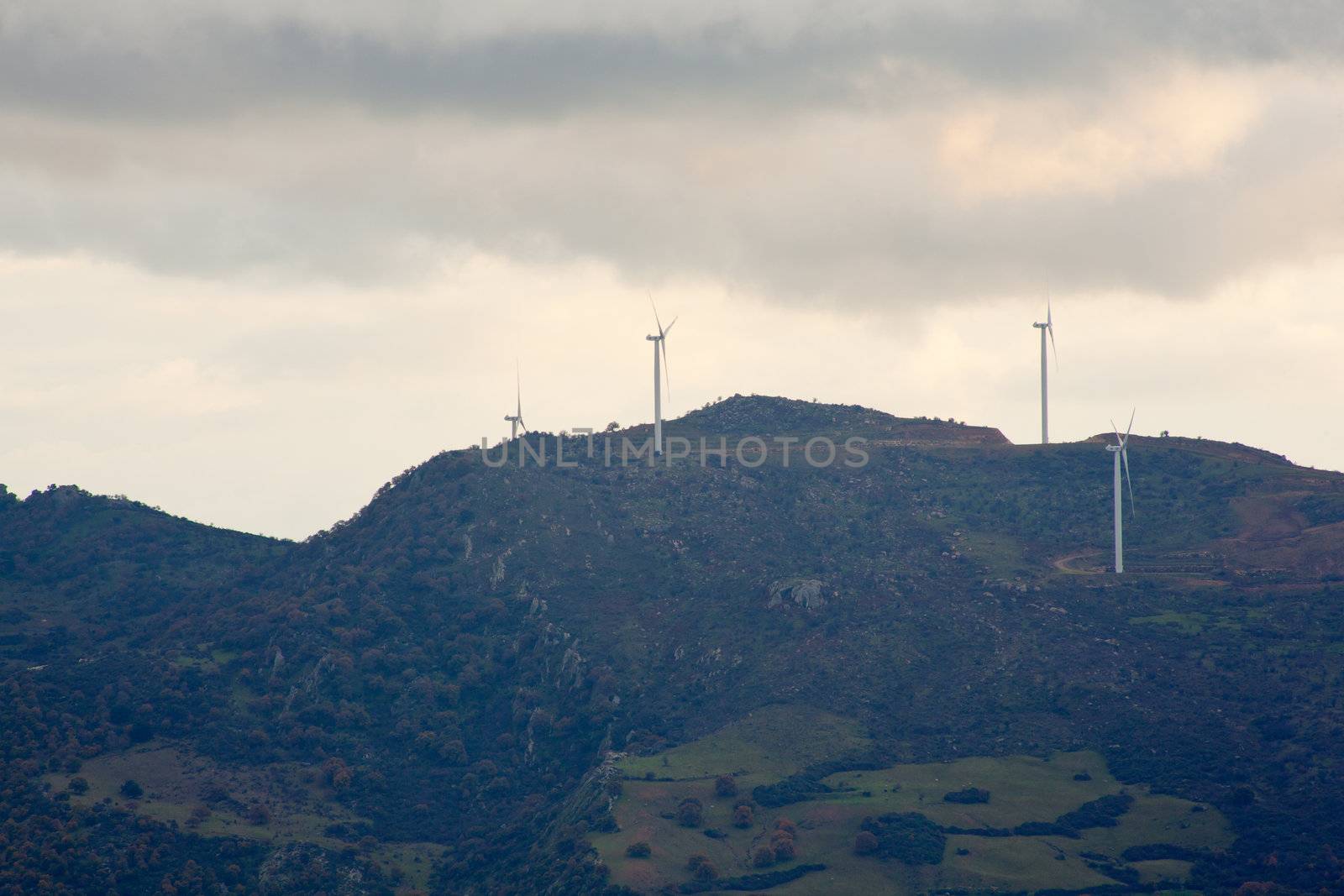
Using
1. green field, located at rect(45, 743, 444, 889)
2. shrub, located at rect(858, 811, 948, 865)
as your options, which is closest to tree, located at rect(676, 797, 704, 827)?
shrub, located at rect(858, 811, 948, 865)

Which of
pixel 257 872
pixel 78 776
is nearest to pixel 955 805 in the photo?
pixel 257 872

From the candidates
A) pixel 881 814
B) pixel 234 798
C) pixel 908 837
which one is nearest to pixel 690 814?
pixel 881 814

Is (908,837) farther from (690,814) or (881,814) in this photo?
(690,814)

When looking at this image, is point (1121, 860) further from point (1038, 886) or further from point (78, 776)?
point (78, 776)

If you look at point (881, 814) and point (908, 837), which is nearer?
point (908, 837)

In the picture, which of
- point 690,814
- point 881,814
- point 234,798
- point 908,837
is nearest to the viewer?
point 908,837

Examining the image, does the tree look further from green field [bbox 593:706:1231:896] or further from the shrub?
the shrub
